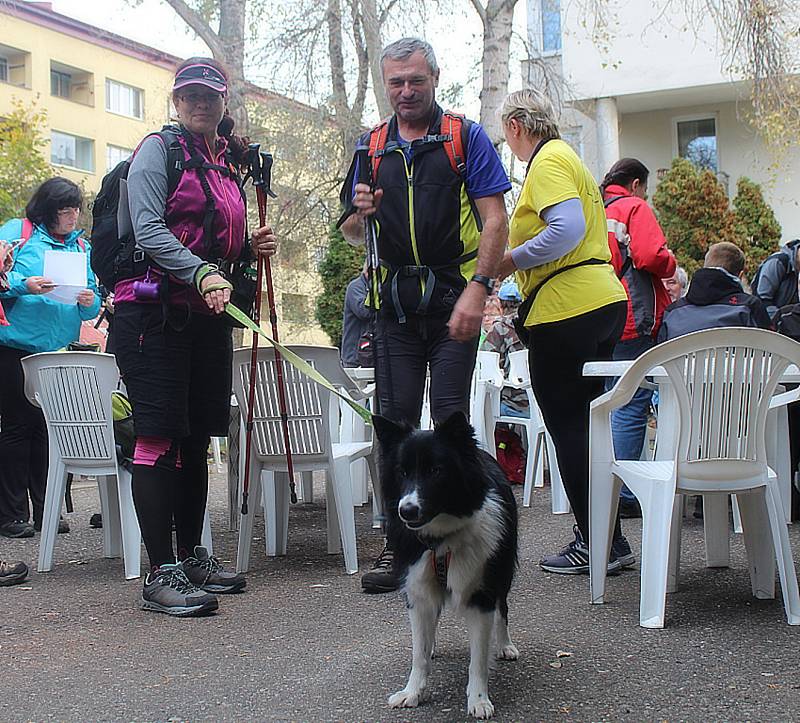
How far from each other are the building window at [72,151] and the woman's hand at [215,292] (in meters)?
34.5

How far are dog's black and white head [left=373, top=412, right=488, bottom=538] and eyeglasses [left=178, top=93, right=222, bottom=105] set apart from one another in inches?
71.3

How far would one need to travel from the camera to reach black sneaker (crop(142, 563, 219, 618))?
392 centimetres

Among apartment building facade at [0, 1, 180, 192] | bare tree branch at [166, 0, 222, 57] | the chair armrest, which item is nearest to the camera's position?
the chair armrest

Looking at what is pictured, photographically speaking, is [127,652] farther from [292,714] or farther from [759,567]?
[759,567]

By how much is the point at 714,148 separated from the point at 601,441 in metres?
16.0

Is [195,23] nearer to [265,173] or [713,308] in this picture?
[713,308]

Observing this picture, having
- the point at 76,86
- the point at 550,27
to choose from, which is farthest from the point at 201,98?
the point at 76,86

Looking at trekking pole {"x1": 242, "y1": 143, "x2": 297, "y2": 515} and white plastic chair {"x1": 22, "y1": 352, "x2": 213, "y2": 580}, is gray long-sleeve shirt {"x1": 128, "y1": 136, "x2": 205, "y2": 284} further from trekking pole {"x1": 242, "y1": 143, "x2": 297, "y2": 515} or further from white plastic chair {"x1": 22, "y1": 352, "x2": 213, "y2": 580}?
white plastic chair {"x1": 22, "y1": 352, "x2": 213, "y2": 580}

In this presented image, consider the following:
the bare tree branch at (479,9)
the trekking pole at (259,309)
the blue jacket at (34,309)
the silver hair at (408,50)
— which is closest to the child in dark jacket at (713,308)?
the trekking pole at (259,309)

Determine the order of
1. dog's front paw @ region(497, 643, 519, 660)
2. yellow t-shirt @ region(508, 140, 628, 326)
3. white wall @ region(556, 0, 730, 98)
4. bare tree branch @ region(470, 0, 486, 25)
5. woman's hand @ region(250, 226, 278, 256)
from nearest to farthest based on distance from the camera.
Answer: dog's front paw @ region(497, 643, 519, 660) → yellow t-shirt @ region(508, 140, 628, 326) → woman's hand @ region(250, 226, 278, 256) → bare tree branch @ region(470, 0, 486, 25) → white wall @ region(556, 0, 730, 98)

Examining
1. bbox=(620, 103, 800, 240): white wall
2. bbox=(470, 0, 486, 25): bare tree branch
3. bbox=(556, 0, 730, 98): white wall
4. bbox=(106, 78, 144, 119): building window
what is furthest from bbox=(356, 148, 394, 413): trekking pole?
bbox=(106, 78, 144, 119): building window

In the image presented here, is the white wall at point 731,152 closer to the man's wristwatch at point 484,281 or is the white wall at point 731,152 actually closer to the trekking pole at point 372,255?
the trekking pole at point 372,255

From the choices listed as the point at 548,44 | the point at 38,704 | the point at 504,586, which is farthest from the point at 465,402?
the point at 548,44

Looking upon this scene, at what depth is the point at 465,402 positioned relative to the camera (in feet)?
13.3
